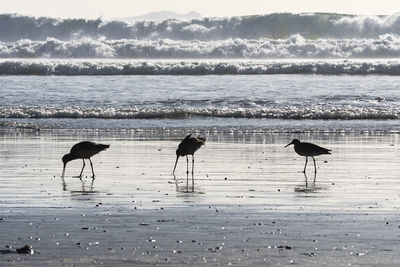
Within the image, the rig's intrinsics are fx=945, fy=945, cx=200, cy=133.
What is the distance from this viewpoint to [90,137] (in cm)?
2383

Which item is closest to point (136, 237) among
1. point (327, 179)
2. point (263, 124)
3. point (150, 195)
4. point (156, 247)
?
point (156, 247)

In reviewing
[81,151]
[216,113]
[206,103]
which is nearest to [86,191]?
[81,151]

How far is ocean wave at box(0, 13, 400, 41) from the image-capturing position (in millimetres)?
79375

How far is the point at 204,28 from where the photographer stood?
8062cm

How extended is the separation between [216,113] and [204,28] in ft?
163

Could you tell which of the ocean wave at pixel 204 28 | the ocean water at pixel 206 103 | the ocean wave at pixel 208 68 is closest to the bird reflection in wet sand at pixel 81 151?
the ocean water at pixel 206 103

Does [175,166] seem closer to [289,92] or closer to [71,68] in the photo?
[289,92]

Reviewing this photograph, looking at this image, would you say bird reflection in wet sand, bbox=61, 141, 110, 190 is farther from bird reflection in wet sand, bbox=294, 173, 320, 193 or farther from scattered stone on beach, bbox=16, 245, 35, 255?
scattered stone on beach, bbox=16, 245, 35, 255

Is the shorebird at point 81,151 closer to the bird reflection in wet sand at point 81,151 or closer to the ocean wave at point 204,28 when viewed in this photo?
the bird reflection in wet sand at point 81,151

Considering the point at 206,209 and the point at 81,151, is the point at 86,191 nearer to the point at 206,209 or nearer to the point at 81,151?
the point at 206,209

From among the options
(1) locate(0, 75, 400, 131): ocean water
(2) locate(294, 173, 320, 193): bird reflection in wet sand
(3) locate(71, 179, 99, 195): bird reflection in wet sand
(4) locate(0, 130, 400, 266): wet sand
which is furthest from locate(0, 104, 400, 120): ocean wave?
(3) locate(71, 179, 99, 195): bird reflection in wet sand

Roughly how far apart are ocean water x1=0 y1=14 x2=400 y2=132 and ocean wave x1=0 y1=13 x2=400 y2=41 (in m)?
0.10

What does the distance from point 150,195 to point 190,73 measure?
41.3m

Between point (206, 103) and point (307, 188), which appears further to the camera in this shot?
point (206, 103)
